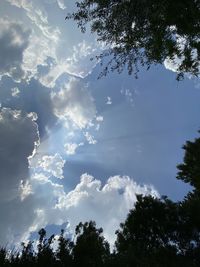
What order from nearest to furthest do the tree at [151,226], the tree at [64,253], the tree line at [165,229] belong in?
the tree at [64,253]
the tree line at [165,229]
the tree at [151,226]

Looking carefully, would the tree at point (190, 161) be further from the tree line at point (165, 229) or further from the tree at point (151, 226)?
the tree at point (151, 226)

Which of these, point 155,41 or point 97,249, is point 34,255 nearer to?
point 97,249

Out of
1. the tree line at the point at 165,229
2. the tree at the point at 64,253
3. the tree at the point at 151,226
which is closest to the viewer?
the tree at the point at 64,253

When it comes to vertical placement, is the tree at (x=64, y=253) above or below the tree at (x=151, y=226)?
below

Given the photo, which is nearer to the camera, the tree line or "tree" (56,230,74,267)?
"tree" (56,230,74,267)

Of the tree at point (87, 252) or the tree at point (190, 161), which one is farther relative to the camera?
the tree at point (190, 161)

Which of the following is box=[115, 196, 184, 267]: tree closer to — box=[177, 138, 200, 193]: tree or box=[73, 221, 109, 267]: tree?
box=[177, 138, 200, 193]: tree

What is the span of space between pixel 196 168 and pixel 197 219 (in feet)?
39.7

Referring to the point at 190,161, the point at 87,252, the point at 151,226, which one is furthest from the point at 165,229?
the point at 87,252

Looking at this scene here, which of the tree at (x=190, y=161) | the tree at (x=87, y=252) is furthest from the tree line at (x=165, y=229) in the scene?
the tree at (x=87, y=252)

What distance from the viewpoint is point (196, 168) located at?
82.3 ft

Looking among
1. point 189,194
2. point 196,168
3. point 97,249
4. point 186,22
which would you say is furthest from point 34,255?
point 189,194

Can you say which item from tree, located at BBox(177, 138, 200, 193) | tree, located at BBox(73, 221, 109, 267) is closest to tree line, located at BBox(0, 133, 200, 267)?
tree, located at BBox(177, 138, 200, 193)

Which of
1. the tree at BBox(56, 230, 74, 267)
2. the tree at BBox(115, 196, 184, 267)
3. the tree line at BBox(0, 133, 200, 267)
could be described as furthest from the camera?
the tree at BBox(115, 196, 184, 267)
